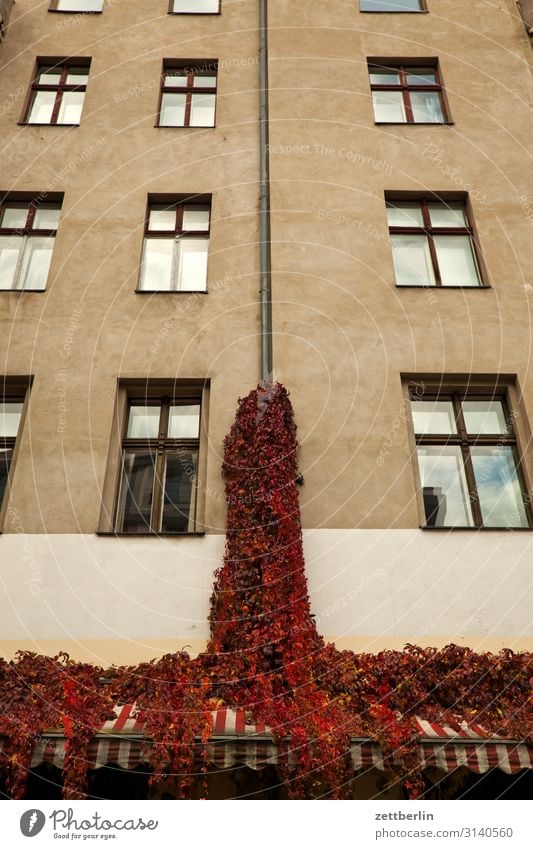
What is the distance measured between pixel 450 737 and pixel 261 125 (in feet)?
38.0

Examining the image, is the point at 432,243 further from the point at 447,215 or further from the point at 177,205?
the point at 177,205

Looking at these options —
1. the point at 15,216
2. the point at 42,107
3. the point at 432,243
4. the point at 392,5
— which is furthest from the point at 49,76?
the point at 432,243

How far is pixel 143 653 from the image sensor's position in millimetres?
8398

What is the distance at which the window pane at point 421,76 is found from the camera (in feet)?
48.3

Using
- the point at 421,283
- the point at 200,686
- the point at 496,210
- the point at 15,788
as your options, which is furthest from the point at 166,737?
the point at 496,210

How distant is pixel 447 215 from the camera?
1276cm

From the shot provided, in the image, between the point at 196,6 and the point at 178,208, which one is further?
the point at 196,6

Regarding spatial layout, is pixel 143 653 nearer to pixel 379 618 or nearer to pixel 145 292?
pixel 379 618

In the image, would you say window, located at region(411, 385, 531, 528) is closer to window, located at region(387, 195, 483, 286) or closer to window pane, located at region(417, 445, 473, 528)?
window pane, located at region(417, 445, 473, 528)

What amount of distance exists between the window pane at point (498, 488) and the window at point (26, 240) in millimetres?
8013

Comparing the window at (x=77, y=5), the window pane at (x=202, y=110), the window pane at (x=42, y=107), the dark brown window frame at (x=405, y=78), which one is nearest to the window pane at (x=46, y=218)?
the window pane at (x=42, y=107)

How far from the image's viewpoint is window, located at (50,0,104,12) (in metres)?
16.0

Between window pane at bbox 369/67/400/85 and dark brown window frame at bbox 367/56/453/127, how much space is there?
0.14 feet

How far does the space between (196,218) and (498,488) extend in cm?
763
